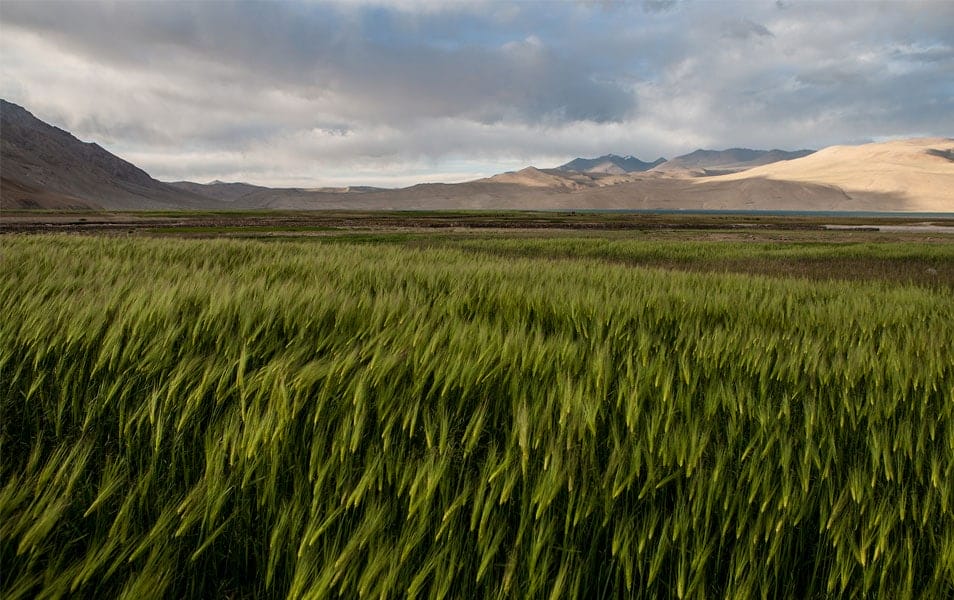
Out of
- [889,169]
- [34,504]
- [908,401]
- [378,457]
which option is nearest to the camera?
[34,504]

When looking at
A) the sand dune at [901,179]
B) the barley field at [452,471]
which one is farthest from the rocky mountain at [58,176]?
the sand dune at [901,179]

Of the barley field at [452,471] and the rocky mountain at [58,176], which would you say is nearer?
the barley field at [452,471]

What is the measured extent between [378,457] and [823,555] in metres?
1.24

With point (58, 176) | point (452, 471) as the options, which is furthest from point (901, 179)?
point (58, 176)

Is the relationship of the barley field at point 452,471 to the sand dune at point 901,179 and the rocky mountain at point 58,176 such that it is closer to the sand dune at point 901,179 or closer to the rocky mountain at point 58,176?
the rocky mountain at point 58,176

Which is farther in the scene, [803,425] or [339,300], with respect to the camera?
[339,300]

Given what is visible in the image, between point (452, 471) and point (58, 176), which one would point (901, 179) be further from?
point (58, 176)

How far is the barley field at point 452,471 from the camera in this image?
110cm

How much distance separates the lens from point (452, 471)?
4.19 ft

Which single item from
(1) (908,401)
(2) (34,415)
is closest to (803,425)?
(1) (908,401)

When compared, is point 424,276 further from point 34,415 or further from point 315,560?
point 315,560

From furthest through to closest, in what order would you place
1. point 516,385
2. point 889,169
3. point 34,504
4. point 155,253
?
point 889,169 < point 155,253 < point 516,385 < point 34,504

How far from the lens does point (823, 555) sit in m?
1.27

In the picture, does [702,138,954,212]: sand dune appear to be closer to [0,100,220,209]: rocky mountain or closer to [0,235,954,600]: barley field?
[0,235,954,600]: barley field
